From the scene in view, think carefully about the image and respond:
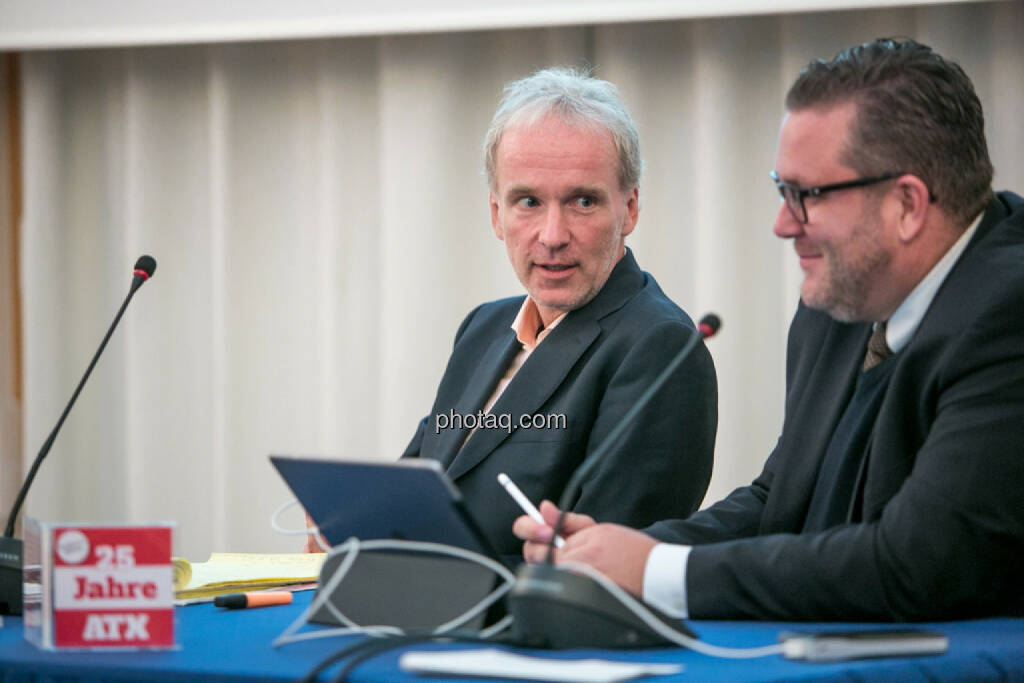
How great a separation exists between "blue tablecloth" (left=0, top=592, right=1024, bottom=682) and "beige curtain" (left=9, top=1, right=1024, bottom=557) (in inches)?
86.1

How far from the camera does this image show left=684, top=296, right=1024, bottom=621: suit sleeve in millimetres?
1298

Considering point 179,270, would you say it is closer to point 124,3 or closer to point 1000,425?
point 124,3

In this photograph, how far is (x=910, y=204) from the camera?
1529 mm

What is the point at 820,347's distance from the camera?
1.80m

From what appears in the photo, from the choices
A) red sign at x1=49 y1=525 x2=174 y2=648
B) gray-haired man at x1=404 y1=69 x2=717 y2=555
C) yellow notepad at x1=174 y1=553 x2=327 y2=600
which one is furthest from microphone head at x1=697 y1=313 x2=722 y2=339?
red sign at x1=49 y1=525 x2=174 y2=648

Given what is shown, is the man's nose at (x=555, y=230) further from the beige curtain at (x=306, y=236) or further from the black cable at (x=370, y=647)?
the beige curtain at (x=306, y=236)

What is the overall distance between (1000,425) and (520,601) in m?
0.61

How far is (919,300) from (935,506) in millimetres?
361

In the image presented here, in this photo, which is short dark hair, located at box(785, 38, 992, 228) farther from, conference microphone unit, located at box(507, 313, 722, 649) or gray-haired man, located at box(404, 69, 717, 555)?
conference microphone unit, located at box(507, 313, 722, 649)

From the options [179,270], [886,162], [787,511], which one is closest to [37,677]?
[787,511]

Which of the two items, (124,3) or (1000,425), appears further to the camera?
(124,3)

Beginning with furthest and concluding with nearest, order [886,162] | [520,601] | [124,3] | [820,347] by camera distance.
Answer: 1. [124,3]
2. [820,347]
3. [886,162]
4. [520,601]

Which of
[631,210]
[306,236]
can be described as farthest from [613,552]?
[306,236]

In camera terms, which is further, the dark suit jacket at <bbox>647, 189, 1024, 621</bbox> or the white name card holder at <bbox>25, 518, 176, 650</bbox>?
the dark suit jacket at <bbox>647, 189, 1024, 621</bbox>
